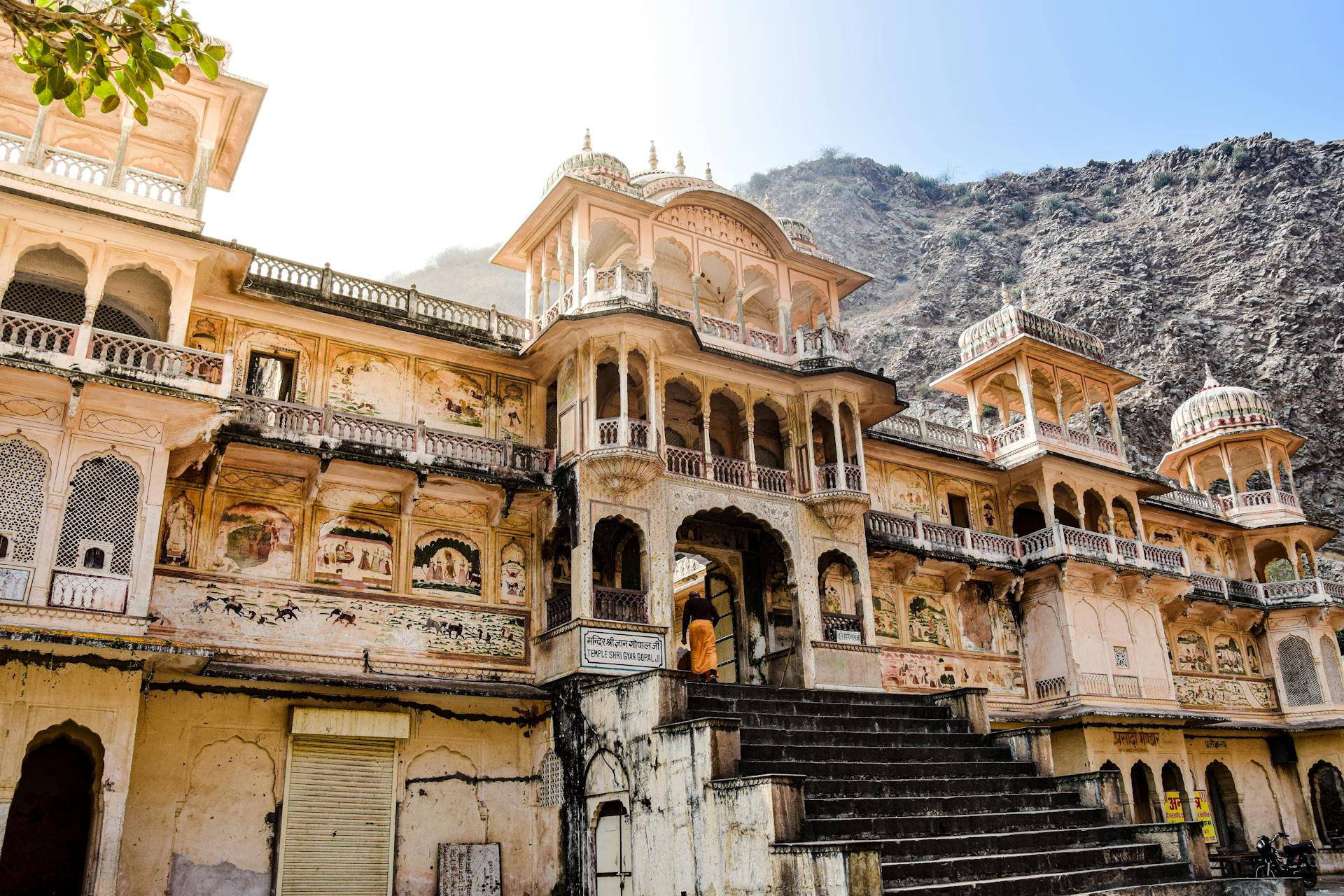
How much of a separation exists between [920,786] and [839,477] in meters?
6.31

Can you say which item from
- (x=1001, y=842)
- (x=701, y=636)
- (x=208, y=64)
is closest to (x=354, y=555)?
(x=701, y=636)

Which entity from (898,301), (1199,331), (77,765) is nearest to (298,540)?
(77,765)

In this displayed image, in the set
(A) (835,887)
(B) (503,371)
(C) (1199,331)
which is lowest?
(A) (835,887)

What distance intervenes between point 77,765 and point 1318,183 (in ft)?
158

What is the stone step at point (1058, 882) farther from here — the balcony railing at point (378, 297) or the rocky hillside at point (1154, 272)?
the rocky hillside at point (1154, 272)

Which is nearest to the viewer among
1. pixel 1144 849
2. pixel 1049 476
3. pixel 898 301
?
pixel 1144 849

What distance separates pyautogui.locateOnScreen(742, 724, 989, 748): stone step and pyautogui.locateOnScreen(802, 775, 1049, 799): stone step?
0.92 m

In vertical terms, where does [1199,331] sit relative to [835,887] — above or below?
above

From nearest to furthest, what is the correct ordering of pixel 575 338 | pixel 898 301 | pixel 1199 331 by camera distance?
pixel 575 338 → pixel 1199 331 → pixel 898 301

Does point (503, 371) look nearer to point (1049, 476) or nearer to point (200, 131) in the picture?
point (200, 131)

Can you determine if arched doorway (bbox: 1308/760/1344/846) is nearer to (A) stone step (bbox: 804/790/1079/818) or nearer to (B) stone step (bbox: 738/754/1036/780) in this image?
A: (B) stone step (bbox: 738/754/1036/780)

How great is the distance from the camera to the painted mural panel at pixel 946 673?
19281 mm

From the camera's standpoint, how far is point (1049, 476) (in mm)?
21875

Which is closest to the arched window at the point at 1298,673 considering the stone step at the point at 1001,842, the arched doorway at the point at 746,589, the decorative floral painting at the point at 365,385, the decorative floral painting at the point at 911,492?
the decorative floral painting at the point at 911,492
